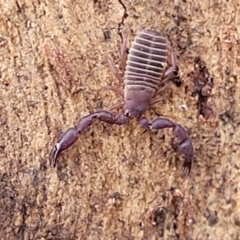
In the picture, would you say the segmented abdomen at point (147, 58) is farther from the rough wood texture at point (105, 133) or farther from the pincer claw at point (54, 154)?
the pincer claw at point (54, 154)

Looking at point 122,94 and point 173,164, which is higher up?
point 122,94

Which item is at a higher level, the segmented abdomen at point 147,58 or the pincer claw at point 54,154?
the segmented abdomen at point 147,58

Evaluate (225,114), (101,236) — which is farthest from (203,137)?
(101,236)

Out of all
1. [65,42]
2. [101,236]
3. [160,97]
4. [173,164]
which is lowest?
[101,236]

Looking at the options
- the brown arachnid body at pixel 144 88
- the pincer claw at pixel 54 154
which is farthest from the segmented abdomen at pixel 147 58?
the pincer claw at pixel 54 154

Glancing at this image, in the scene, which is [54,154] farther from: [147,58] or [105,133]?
[147,58]

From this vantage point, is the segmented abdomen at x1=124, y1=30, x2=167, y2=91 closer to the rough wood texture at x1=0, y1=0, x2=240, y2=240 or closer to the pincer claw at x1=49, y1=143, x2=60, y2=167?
the rough wood texture at x1=0, y1=0, x2=240, y2=240

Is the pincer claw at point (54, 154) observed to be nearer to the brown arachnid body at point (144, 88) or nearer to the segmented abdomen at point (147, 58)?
the brown arachnid body at point (144, 88)

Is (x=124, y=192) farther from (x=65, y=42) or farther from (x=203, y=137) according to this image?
(x=65, y=42)
